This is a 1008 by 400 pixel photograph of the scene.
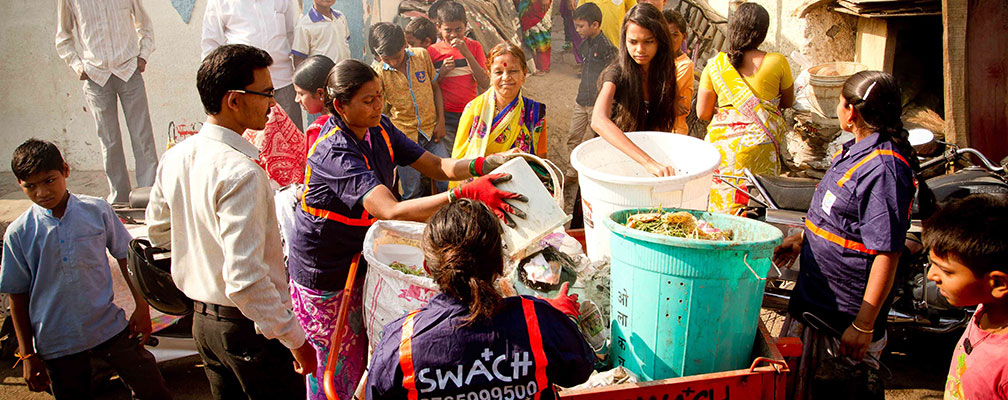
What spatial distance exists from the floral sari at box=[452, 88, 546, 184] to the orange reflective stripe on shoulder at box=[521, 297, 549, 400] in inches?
93.6

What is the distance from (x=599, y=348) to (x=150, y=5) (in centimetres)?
747

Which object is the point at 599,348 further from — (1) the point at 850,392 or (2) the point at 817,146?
(2) the point at 817,146

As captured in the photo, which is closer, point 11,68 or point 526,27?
point 11,68

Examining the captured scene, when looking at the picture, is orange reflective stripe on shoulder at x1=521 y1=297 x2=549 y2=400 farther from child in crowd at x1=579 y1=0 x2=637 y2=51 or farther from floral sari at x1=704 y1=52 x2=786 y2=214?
child in crowd at x1=579 y1=0 x2=637 y2=51

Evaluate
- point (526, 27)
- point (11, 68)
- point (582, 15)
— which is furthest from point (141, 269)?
point (526, 27)

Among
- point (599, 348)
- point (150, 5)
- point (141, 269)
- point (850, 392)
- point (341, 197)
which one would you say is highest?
point (150, 5)

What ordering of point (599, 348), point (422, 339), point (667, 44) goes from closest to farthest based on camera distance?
point (422, 339) < point (599, 348) < point (667, 44)

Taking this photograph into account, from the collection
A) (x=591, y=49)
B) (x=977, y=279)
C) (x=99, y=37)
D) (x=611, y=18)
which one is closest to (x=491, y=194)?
(x=977, y=279)

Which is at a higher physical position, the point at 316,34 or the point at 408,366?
the point at 316,34

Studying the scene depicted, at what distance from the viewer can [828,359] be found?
107 inches

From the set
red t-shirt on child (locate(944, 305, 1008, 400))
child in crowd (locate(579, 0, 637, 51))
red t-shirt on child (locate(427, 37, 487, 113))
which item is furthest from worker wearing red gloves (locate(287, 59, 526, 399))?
child in crowd (locate(579, 0, 637, 51))

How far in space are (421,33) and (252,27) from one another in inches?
65.9

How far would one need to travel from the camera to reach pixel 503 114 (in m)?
4.23

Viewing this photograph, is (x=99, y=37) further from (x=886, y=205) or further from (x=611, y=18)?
(x=886, y=205)
